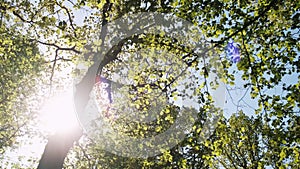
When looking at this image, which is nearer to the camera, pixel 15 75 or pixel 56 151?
pixel 56 151

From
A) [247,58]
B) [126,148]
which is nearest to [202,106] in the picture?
[247,58]

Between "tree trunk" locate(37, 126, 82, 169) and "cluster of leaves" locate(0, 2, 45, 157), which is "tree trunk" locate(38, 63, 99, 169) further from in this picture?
"cluster of leaves" locate(0, 2, 45, 157)

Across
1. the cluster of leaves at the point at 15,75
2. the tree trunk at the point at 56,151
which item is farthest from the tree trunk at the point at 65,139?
the cluster of leaves at the point at 15,75

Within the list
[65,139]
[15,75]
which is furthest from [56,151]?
[15,75]

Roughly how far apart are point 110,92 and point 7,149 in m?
19.0

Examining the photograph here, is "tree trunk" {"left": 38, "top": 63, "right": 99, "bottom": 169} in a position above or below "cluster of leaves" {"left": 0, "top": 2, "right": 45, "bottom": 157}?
below

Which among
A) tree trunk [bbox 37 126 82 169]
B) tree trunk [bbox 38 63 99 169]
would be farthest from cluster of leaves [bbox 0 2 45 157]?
tree trunk [bbox 37 126 82 169]

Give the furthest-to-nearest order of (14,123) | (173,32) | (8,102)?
(14,123) → (8,102) → (173,32)

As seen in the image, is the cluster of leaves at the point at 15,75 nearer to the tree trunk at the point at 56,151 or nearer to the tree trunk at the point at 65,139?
the tree trunk at the point at 65,139

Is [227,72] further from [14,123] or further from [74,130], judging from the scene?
[14,123]

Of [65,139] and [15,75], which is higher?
[15,75]

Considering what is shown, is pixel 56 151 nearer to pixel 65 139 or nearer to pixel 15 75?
pixel 65 139

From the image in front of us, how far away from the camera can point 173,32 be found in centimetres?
1692

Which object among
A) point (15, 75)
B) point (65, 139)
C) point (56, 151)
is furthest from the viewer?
point (15, 75)
